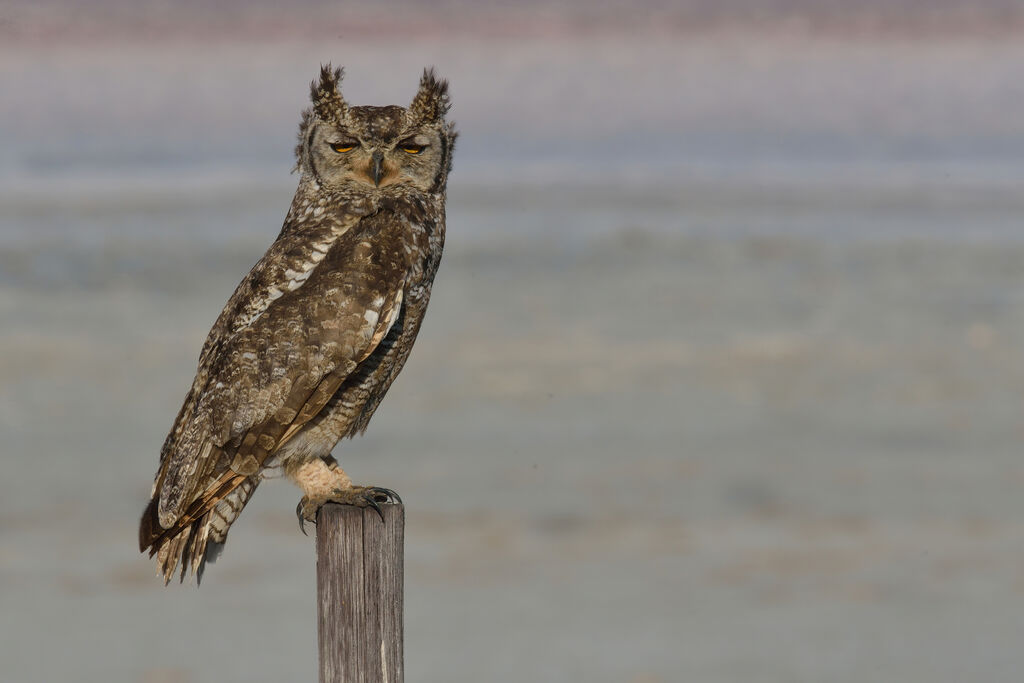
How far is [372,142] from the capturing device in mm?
5789

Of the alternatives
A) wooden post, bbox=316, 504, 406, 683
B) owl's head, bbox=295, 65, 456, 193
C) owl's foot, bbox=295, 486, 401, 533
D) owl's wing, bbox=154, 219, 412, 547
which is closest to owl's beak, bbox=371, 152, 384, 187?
owl's head, bbox=295, 65, 456, 193

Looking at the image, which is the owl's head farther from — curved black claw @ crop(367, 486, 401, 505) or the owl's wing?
curved black claw @ crop(367, 486, 401, 505)

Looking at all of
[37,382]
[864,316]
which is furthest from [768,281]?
[37,382]

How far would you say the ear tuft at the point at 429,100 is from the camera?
5965 mm

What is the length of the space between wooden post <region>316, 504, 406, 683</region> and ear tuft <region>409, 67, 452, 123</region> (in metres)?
2.01

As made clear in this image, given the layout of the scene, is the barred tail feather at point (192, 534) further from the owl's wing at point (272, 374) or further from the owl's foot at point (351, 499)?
the owl's foot at point (351, 499)

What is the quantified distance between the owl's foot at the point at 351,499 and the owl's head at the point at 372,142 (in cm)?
119

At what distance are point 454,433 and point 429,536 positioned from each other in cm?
279

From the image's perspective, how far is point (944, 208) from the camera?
97.8ft

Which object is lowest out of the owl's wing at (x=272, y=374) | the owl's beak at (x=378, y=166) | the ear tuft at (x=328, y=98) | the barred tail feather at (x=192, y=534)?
the barred tail feather at (x=192, y=534)

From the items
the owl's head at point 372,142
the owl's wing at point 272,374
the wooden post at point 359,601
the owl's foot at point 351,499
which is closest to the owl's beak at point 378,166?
the owl's head at point 372,142

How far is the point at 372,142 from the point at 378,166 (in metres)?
0.12

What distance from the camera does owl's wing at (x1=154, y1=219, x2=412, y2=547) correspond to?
5.05m

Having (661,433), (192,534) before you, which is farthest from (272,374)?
(661,433)
